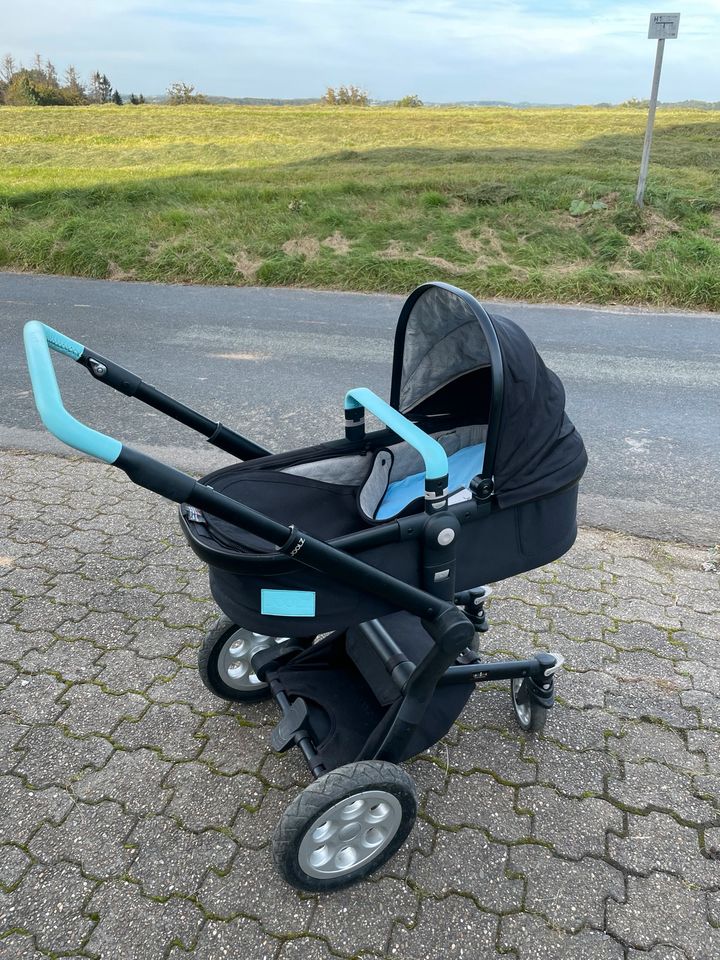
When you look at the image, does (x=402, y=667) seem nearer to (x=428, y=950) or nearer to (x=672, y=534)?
(x=428, y=950)

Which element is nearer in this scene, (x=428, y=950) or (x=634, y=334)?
(x=428, y=950)

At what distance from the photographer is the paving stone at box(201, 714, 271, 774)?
2672mm

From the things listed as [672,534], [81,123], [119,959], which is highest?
[81,123]

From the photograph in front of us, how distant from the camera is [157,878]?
2.28 m

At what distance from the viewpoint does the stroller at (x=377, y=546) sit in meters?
2.04

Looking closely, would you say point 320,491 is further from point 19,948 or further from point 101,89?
point 101,89

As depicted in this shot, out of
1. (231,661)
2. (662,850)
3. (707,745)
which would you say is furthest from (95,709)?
(707,745)

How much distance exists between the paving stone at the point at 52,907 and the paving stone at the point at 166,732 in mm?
514

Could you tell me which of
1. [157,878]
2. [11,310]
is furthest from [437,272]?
[157,878]

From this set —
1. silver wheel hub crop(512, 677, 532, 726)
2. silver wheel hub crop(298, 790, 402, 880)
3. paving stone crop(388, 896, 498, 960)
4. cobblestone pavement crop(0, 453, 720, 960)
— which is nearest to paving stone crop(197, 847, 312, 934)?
cobblestone pavement crop(0, 453, 720, 960)

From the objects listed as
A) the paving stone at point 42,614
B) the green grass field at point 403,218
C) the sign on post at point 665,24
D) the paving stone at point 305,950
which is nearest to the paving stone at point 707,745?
the paving stone at point 305,950

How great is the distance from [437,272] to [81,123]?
19697 mm

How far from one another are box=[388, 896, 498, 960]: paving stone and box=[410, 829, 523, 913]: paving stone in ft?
0.13

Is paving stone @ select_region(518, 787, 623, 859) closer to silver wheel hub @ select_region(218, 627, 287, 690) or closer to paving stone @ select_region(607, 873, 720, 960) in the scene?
paving stone @ select_region(607, 873, 720, 960)
